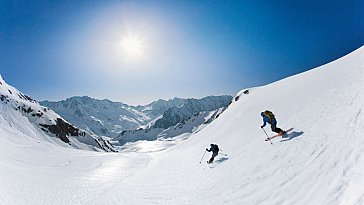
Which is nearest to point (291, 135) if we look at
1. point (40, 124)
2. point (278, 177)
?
point (278, 177)

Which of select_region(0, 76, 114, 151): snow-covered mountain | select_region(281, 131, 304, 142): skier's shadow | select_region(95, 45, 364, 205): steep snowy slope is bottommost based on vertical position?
select_region(95, 45, 364, 205): steep snowy slope

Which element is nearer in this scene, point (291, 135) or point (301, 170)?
point (301, 170)

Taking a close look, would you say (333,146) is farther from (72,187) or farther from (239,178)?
(72,187)

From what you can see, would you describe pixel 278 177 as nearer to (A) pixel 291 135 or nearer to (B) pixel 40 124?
(A) pixel 291 135

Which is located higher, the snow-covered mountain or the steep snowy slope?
the snow-covered mountain

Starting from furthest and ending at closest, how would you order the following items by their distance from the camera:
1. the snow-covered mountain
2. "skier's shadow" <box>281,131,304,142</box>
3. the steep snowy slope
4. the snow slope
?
the snow-covered mountain < "skier's shadow" <box>281,131,304,142</box> < the snow slope < the steep snowy slope

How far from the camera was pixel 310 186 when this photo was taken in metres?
9.20

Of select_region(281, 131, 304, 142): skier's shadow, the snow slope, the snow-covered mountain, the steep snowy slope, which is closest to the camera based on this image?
the steep snowy slope

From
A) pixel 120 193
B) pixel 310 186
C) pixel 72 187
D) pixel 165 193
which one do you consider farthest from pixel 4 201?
pixel 310 186

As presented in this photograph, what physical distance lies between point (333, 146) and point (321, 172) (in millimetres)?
2290

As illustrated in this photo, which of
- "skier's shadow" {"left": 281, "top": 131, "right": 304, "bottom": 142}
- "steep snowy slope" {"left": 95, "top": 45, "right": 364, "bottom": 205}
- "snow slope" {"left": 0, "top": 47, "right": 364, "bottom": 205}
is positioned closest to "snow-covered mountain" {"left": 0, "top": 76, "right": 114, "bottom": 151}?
"snow slope" {"left": 0, "top": 47, "right": 364, "bottom": 205}

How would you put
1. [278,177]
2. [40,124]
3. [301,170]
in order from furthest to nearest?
[40,124] → [278,177] → [301,170]

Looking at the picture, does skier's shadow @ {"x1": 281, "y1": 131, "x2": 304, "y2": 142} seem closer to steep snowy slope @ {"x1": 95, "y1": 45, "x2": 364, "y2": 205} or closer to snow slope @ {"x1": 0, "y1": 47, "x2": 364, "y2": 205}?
steep snowy slope @ {"x1": 95, "y1": 45, "x2": 364, "y2": 205}

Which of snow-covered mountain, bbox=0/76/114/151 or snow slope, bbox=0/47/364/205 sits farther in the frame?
snow-covered mountain, bbox=0/76/114/151
